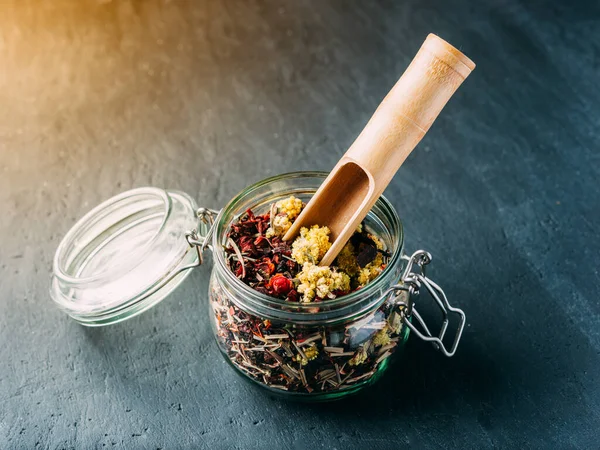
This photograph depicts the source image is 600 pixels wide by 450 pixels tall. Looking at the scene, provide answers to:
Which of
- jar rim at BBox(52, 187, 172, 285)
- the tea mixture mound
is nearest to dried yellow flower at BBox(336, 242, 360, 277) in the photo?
the tea mixture mound

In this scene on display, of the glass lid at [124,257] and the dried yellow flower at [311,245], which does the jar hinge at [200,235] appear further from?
the dried yellow flower at [311,245]

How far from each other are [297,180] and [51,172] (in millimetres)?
678

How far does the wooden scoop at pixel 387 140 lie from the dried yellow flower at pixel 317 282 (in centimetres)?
4

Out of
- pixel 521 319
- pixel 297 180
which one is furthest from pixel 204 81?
pixel 521 319

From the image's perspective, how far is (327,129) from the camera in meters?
1.72

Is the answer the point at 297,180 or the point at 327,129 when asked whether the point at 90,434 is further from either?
the point at 327,129

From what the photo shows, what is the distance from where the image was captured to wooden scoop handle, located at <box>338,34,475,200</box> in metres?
1.02

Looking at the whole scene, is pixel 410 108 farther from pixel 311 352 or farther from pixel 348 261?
pixel 311 352

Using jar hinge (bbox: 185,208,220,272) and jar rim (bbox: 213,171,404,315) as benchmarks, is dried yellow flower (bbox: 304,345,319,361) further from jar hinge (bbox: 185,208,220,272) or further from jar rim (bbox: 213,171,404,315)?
jar hinge (bbox: 185,208,220,272)

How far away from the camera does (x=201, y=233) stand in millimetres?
1351

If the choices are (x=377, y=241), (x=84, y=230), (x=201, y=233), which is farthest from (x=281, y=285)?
(x=84, y=230)

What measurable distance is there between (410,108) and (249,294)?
1.18ft

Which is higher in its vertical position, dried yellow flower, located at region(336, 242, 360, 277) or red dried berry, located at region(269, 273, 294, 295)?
dried yellow flower, located at region(336, 242, 360, 277)

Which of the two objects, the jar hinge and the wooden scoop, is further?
the jar hinge
